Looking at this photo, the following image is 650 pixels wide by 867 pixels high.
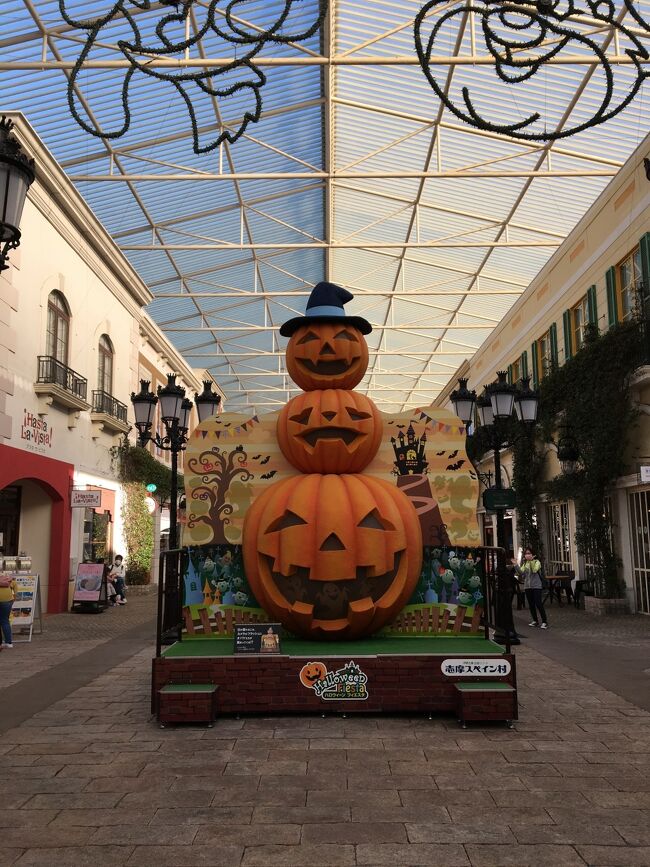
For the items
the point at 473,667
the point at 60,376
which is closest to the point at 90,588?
the point at 60,376

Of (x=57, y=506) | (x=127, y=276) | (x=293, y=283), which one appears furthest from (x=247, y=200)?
(x=57, y=506)

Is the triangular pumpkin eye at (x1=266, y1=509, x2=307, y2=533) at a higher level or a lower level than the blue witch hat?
lower

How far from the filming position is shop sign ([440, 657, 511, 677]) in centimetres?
655

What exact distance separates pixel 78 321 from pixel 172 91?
19.3 feet

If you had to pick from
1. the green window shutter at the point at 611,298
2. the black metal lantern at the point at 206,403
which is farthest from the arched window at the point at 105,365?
the green window shutter at the point at 611,298

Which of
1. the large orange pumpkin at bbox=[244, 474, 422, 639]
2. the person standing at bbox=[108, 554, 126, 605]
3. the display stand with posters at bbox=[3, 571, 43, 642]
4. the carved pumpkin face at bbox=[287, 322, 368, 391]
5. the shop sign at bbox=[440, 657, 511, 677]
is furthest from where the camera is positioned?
the person standing at bbox=[108, 554, 126, 605]

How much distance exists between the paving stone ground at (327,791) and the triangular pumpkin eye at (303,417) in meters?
2.91

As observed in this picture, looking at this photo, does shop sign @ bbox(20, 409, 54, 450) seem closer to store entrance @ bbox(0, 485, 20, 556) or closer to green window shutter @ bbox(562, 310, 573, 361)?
store entrance @ bbox(0, 485, 20, 556)

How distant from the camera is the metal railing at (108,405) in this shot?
2000 centimetres

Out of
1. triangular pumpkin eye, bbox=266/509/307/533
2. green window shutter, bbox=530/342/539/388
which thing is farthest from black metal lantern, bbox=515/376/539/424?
green window shutter, bbox=530/342/539/388

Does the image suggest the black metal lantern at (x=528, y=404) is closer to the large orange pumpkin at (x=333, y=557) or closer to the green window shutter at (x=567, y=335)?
the large orange pumpkin at (x=333, y=557)

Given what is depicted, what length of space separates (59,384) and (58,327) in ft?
6.07

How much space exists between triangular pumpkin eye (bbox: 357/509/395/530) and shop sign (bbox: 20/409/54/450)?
10.1 meters

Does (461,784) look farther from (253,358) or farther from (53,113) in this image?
(253,358)
